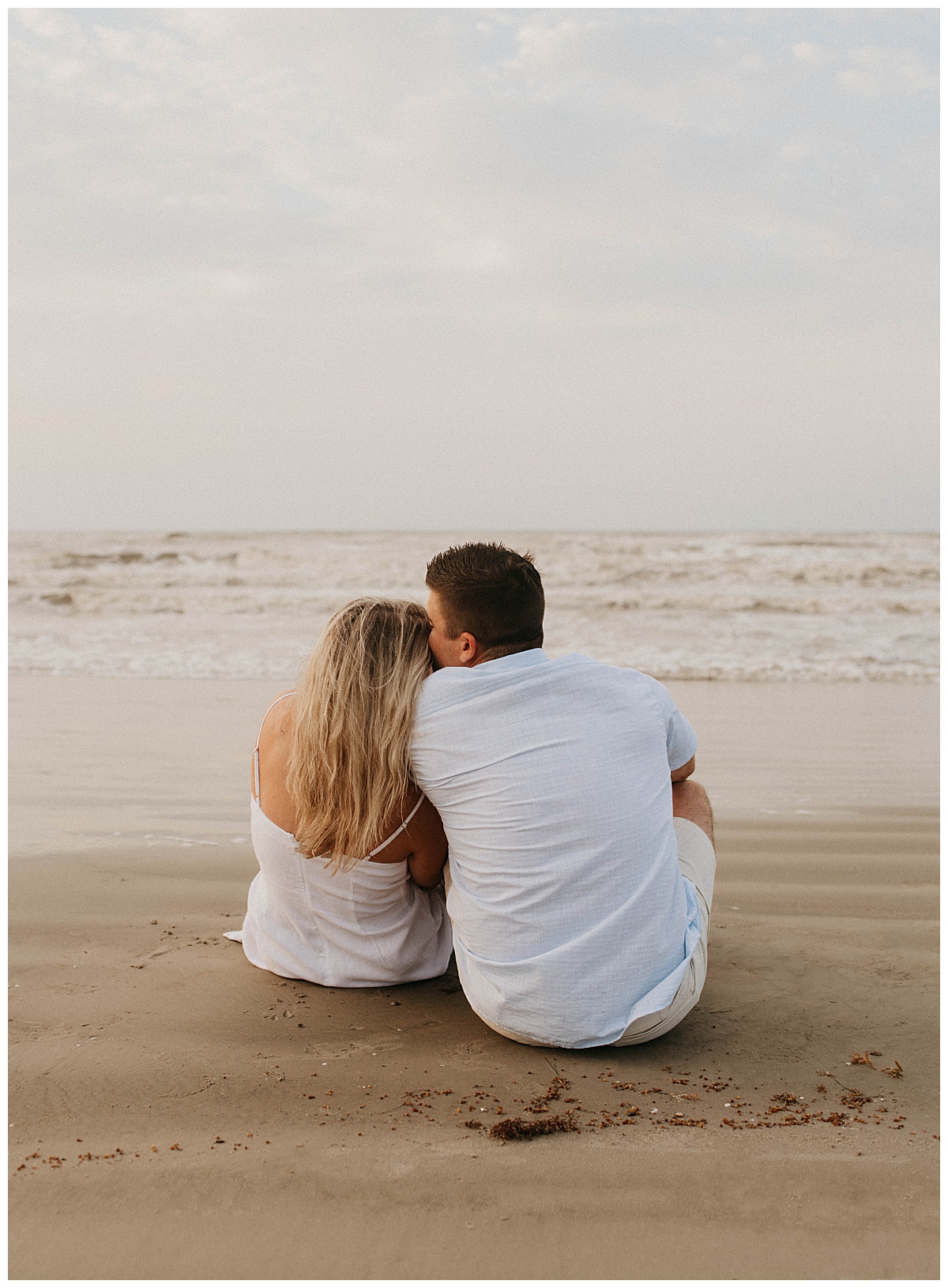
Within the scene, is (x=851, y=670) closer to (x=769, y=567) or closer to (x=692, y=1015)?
(x=692, y=1015)

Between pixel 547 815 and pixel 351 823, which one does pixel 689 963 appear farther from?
pixel 351 823

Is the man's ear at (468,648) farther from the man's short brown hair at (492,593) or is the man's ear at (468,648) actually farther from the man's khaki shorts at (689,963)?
the man's khaki shorts at (689,963)

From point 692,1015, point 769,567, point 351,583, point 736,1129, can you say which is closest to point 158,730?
point 692,1015

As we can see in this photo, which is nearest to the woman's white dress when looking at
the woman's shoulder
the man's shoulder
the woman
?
the woman

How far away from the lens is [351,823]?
101 inches

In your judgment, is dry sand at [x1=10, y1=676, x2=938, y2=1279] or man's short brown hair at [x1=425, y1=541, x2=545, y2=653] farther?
man's short brown hair at [x1=425, y1=541, x2=545, y2=653]

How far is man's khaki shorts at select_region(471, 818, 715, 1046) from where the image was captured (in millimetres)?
2442

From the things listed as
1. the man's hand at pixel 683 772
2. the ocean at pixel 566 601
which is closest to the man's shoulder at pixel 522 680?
the man's hand at pixel 683 772

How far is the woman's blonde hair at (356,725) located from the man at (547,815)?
0.06m

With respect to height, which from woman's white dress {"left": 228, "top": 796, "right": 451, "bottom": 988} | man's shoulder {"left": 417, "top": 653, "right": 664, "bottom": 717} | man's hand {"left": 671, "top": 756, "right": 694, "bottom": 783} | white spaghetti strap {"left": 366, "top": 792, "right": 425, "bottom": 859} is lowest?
woman's white dress {"left": 228, "top": 796, "right": 451, "bottom": 988}

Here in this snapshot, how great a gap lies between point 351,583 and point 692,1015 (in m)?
17.9

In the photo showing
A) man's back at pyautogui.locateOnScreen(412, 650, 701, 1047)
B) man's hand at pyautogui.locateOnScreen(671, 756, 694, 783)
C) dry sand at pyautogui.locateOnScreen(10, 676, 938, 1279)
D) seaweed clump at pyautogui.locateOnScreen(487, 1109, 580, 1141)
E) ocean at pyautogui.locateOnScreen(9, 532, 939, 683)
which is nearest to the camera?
dry sand at pyautogui.locateOnScreen(10, 676, 938, 1279)

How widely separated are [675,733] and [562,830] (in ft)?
1.52

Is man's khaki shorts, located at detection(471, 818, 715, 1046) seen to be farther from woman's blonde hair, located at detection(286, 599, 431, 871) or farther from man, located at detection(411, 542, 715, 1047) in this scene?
woman's blonde hair, located at detection(286, 599, 431, 871)
